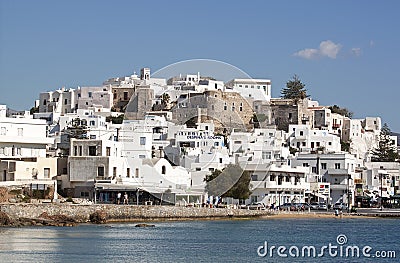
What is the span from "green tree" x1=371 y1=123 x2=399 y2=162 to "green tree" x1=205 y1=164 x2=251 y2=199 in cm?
4732

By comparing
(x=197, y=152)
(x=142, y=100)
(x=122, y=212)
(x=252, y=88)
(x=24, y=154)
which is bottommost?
(x=122, y=212)

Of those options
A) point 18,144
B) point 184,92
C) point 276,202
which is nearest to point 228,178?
point 276,202

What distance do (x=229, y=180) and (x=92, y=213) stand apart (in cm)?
1922

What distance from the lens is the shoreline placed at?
56.1 metres

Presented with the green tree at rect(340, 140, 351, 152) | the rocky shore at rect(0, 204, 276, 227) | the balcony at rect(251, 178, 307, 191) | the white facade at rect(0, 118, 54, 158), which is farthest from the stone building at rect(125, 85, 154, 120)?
the rocky shore at rect(0, 204, 276, 227)

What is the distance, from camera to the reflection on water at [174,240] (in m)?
38.6

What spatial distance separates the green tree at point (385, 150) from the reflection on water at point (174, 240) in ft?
178

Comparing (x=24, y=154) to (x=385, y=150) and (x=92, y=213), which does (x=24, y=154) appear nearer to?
(x=92, y=213)

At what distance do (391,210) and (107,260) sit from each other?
55.6 metres

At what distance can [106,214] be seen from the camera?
60906 mm

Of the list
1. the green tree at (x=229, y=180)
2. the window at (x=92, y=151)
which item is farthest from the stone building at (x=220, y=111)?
the window at (x=92, y=151)

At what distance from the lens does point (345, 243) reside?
49.0 m

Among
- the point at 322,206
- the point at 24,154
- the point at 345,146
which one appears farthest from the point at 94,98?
the point at 24,154

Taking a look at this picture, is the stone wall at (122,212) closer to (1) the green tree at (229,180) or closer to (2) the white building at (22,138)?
(1) the green tree at (229,180)
